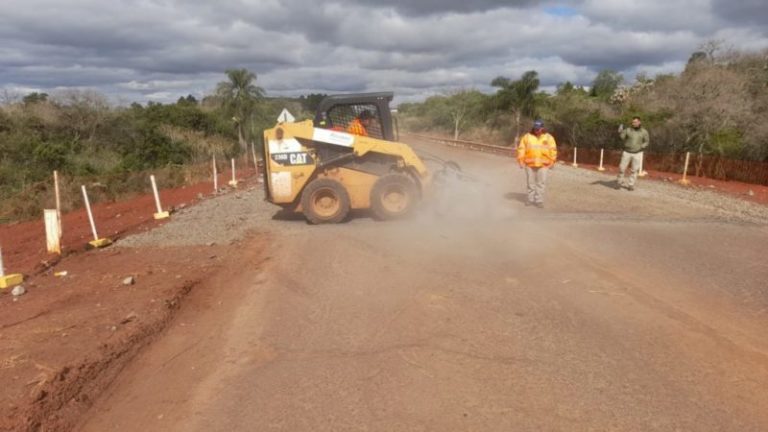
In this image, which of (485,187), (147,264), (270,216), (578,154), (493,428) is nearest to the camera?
(493,428)

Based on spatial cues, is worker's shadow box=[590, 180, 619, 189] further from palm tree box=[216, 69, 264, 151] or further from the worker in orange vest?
palm tree box=[216, 69, 264, 151]

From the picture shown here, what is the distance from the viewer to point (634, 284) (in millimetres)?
6211

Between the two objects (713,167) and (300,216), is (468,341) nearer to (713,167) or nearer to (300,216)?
(300,216)

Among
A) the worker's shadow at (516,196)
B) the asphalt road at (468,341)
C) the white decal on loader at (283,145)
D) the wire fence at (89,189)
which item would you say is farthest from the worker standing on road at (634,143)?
the wire fence at (89,189)

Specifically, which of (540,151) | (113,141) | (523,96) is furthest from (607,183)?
(113,141)

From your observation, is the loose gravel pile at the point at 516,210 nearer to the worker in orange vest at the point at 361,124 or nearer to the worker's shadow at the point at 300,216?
the worker's shadow at the point at 300,216

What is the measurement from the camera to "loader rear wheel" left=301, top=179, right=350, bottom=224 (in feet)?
32.9

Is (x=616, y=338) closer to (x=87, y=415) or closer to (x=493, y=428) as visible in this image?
(x=493, y=428)

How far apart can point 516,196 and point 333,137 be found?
204 inches

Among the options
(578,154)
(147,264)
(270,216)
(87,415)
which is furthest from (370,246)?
(578,154)

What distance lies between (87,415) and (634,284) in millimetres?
5448

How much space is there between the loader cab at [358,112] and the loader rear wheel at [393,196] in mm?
995

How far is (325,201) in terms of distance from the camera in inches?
402

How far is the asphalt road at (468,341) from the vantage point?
371 centimetres
